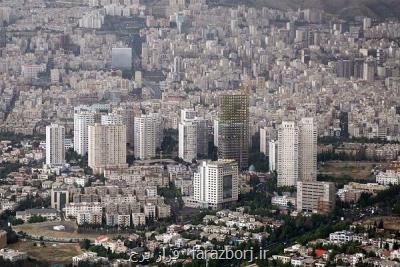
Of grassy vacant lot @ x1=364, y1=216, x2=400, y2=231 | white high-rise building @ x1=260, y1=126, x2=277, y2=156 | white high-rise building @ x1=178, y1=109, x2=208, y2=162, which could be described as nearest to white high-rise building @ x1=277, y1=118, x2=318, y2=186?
white high-rise building @ x1=260, y1=126, x2=277, y2=156

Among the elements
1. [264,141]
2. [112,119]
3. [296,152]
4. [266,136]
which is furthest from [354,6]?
[112,119]

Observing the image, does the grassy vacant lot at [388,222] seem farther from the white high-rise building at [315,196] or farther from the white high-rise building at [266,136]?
the white high-rise building at [266,136]

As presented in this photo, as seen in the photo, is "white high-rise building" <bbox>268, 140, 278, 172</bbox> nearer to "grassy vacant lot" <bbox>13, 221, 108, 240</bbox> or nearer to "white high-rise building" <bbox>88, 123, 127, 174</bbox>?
"white high-rise building" <bbox>88, 123, 127, 174</bbox>

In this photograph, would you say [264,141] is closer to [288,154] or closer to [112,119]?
[288,154]

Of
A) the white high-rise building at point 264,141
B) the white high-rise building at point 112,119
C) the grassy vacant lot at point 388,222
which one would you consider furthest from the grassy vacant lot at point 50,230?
the white high-rise building at point 112,119

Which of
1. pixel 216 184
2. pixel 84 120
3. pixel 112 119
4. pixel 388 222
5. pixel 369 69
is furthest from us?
pixel 369 69
